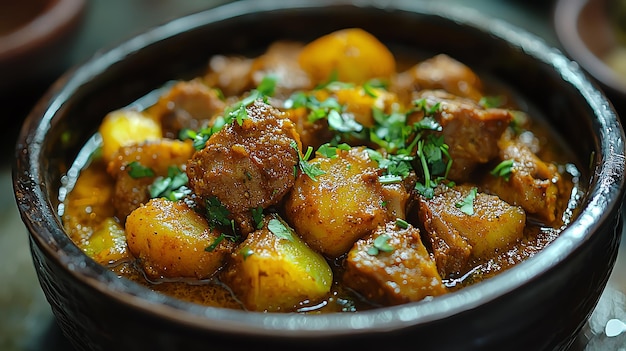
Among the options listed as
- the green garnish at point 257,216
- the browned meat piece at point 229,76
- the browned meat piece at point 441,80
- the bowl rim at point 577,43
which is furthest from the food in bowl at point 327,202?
the bowl rim at point 577,43

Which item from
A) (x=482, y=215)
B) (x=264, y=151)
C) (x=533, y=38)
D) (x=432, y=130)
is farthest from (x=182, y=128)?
(x=533, y=38)

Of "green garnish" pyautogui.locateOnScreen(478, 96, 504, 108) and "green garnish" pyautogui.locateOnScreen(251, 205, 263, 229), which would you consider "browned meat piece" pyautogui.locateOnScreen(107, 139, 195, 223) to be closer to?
"green garnish" pyautogui.locateOnScreen(251, 205, 263, 229)

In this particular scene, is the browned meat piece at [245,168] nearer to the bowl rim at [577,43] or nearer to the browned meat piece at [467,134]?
the browned meat piece at [467,134]

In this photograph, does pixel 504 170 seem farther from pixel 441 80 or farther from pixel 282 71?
pixel 282 71

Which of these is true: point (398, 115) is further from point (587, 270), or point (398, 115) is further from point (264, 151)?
point (587, 270)

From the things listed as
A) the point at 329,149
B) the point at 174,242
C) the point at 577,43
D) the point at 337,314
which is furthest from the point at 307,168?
the point at 577,43
